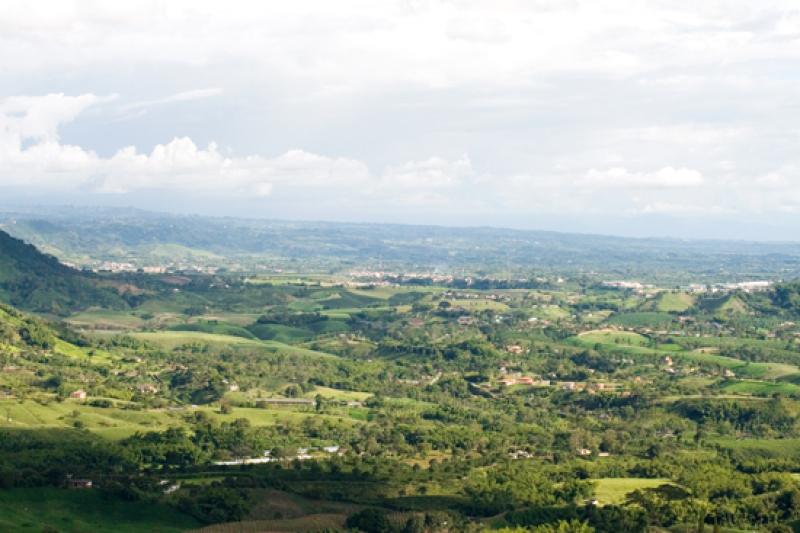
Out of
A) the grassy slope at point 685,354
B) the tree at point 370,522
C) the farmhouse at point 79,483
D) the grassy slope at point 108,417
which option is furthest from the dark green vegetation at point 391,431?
the farmhouse at point 79,483

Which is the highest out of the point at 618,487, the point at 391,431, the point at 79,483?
the point at 79,483

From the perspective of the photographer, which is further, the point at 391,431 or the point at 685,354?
the point at 685,354

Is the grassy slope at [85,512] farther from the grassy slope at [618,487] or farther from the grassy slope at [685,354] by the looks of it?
the grassy slope at [685,354]

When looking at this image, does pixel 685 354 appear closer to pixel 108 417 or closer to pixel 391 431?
pixel 391 431

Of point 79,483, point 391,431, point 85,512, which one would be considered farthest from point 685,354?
point 85,512

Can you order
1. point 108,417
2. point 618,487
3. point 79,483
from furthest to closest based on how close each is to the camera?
point 108,417, point 618,487, point 79,483

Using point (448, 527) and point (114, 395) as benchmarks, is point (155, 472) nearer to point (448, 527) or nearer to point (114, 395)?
point (448, 527)

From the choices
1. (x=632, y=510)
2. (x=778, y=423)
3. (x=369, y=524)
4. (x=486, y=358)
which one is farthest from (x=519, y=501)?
(x=486, y=358)

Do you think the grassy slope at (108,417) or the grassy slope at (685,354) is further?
the grassy slope at (685,354)
